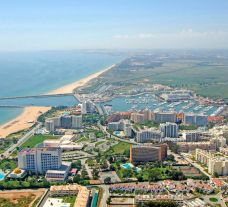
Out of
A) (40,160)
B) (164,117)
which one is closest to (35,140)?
(40,160)

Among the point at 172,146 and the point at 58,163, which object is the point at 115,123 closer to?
the point at 172,146

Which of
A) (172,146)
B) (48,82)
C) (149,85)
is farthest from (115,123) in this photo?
(48,82)

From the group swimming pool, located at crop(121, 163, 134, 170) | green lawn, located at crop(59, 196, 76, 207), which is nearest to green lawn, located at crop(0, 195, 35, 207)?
green lawn, located at crop(59, 196, 76, 207)

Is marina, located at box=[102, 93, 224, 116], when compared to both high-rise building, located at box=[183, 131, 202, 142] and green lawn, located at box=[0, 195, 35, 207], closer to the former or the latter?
high-rise building, located at box=[183, 131, 202, 142]

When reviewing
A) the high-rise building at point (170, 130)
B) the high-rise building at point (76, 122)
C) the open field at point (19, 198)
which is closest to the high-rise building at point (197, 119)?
the high-rise building at point (170, 130)

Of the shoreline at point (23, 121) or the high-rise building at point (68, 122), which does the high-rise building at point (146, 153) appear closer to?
the high-rise building at point (68, 122)
